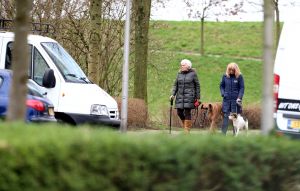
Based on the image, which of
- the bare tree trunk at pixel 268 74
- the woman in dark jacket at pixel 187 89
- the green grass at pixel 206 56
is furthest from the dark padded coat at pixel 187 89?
the bare tree trunk at pixel 268 74

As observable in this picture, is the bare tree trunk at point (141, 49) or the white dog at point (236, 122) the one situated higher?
the bare tree trunk at point (141, 49)

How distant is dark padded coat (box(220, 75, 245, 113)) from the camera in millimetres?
17359

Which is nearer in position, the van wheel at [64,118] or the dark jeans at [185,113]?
the van wheel at [64,118]

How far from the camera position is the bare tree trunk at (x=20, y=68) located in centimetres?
734

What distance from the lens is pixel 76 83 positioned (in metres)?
15.3

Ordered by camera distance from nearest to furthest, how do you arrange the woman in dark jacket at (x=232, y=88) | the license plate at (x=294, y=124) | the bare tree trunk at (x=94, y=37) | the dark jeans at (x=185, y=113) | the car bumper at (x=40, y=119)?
1. the license plate at (x=294, y=124)
2. the car bumper at (x=40, y=119)
3. the woman in dark jacket at (x=232, y=88)
4. the dark jeans at (x=185, y=113)
5. the bare tree trunk at (x=94, y=37)

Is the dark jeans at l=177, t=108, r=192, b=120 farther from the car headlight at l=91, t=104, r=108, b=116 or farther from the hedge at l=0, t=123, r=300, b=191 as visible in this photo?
the hedge at l=0, t=123, r=300, b=191

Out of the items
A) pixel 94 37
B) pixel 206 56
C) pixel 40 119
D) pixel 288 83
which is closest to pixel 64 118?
pixel 40 119

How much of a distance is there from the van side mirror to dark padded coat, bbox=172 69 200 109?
12.5ft

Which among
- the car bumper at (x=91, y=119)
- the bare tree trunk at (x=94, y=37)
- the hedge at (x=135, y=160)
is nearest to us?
the hedge at (x=135, y=160)

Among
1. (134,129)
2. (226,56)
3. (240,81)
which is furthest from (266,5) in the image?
(226,56)

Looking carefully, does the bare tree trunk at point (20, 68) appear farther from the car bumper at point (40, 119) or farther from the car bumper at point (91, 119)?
the car bumper at point (91, 119)

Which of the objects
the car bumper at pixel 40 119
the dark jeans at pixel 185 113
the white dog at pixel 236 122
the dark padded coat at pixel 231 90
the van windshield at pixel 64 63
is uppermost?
the van windshield at pixel 64 63

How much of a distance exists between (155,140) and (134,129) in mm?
14448
